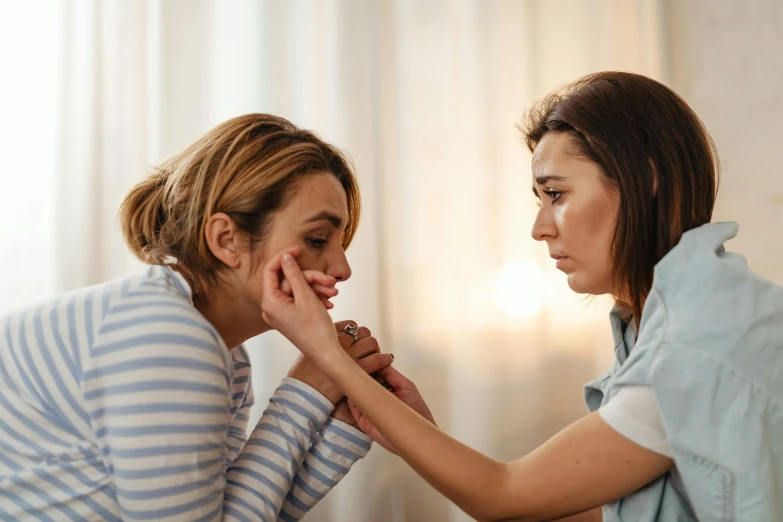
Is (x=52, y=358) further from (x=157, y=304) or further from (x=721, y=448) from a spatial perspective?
(x=721, y=448)

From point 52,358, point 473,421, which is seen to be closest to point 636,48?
point 473,421

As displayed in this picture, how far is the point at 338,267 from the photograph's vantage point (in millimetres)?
1168

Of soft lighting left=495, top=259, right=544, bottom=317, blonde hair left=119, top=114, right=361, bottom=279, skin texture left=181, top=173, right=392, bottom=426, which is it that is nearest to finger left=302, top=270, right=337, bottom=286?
skin texture left=181, top=173, right=392, bottom=426

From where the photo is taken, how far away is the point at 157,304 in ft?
3.12

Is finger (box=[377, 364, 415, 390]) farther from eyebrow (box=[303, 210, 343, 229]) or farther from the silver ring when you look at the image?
eyebrow (box=[303, 210, 343, 229])

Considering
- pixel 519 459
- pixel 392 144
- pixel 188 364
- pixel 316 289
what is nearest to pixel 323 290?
pixel 316 289

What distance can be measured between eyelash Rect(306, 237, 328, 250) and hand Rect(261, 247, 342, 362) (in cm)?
8

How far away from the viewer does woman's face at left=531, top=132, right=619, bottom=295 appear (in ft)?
3.66

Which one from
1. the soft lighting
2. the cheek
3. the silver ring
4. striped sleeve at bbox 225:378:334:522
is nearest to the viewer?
striped sleeve at bbox 225:378:334:522

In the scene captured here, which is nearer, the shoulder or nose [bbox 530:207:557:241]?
the shoulder

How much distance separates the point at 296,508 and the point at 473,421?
28.8 inches

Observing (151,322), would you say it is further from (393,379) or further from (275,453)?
(393,379)

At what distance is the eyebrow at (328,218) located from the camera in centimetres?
113

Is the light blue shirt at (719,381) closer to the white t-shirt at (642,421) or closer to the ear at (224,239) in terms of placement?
the white t-shirt at (642,421)
